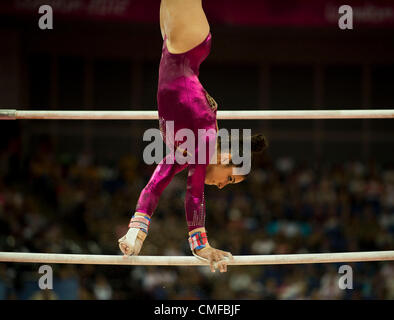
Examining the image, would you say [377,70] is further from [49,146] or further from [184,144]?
[184,144]

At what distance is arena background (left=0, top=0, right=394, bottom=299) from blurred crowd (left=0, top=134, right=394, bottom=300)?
2 cm

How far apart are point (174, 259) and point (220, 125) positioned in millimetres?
5349

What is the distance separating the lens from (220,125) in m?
8.67

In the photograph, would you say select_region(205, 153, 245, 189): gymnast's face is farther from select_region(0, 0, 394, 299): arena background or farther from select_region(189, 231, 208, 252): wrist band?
select_region(0, 0, 394, 299): arena background

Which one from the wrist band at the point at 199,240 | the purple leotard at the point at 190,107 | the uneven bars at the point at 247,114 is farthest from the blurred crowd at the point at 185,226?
the purple leotard at the point at 190,107

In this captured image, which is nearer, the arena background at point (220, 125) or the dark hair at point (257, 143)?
the dark hair at point (257, 143)

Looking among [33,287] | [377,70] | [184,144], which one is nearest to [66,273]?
[33,287]

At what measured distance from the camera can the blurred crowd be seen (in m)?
6.99

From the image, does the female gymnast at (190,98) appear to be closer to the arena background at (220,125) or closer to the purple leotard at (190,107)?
the purple leotard at (190,107)

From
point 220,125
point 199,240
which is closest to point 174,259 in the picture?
point 199,240

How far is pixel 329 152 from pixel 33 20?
5.01 m

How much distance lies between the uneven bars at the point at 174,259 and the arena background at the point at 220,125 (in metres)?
2.94

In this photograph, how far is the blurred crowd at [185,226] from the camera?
699 centimetres

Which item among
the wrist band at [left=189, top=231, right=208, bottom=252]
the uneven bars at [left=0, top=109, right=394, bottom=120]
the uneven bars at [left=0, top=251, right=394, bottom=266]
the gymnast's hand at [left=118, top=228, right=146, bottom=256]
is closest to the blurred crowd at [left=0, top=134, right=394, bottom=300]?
the uneven bars at [left=0, top=251, right=394, bottom=266]
